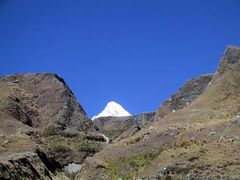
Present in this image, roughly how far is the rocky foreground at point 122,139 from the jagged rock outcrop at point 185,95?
198 mm

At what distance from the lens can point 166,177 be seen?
4872cm

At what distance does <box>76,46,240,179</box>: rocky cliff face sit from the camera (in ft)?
158

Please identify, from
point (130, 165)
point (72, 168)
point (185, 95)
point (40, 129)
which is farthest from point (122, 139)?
point (185, 95)

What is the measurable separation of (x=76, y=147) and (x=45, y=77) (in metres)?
31.1

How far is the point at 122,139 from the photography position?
7588cm

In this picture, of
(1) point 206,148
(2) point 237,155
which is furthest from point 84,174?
(2) point 237,155

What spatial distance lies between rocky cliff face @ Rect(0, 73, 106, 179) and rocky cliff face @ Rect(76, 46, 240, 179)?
27.7 feet

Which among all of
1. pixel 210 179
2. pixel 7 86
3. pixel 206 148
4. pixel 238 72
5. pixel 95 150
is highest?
pixel 7 86

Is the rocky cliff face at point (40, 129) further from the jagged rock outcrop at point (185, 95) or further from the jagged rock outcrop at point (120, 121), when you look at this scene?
the jagged rock outcrop at point (120, 121)

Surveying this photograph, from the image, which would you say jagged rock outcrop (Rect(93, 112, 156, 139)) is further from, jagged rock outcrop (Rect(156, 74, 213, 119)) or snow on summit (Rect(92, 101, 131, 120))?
jagged rock outcrop (Rect(156, 74, 213, 119))

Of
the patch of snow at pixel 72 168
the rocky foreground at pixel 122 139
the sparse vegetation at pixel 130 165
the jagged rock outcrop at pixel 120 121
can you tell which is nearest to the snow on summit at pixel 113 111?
the jagged rock outcrop at pixel 120 121

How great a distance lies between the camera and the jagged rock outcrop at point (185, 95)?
94569 mm

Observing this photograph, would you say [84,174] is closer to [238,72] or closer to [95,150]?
[95,150]

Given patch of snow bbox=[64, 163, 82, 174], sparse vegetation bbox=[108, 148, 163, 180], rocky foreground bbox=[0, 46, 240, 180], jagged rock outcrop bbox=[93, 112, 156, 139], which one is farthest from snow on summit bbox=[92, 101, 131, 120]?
sparse vegetation bbox=[108, 148, 163, 180]
